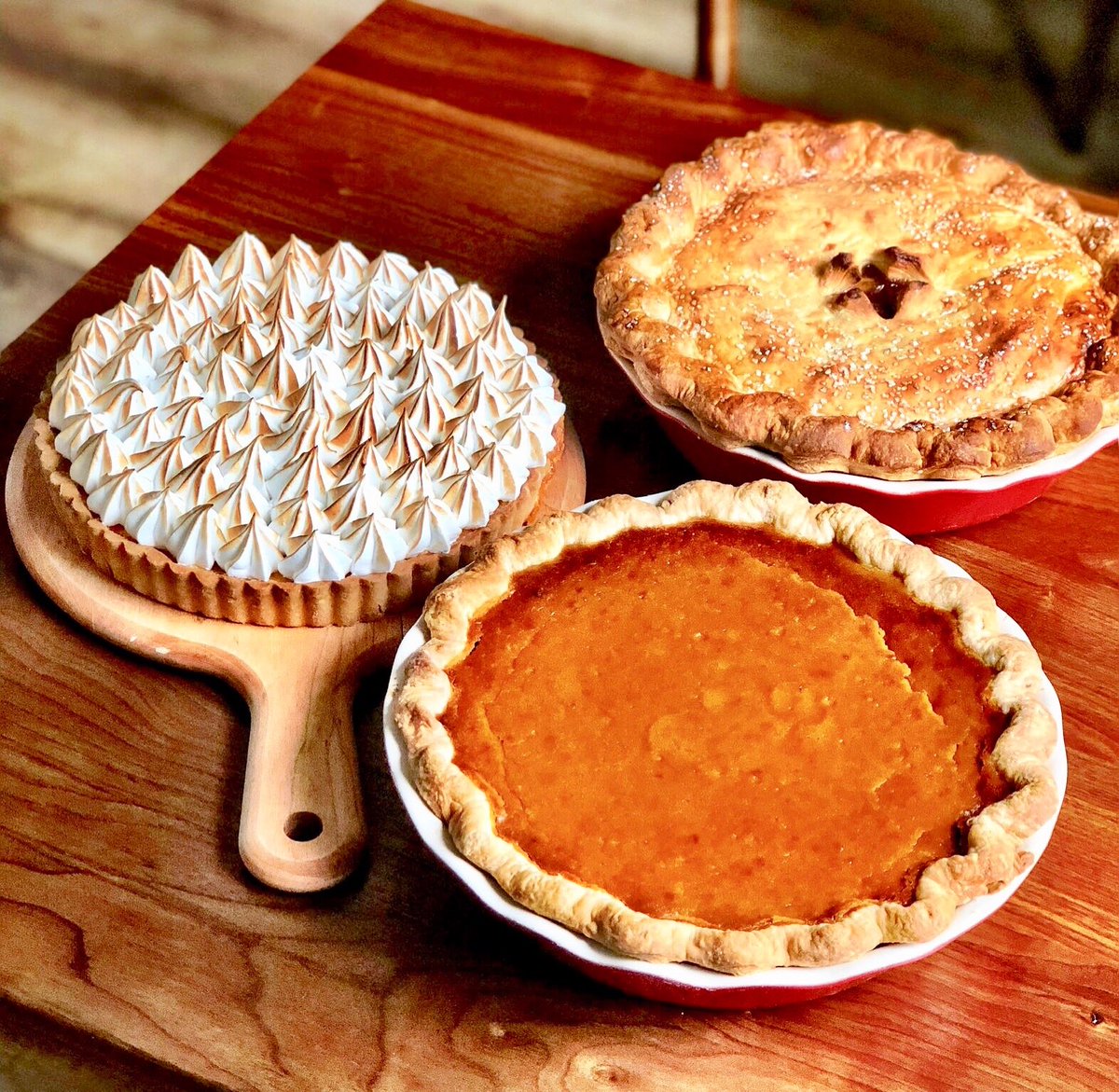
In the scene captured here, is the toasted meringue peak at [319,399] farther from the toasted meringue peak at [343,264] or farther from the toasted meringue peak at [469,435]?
the toasted meringue peak at [343,264]

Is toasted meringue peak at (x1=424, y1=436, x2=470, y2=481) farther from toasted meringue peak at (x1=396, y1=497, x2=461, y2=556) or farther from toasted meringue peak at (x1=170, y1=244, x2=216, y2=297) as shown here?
toasted meringue peak at (x1=170, y1=244, x2=216, y2=297)

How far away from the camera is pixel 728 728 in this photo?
5.56 ft

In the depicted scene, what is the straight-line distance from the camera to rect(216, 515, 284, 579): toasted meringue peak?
1867 millimetres

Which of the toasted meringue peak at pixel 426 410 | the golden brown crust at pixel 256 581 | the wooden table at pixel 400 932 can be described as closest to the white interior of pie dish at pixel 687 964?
the wooden table at pixel 400 932

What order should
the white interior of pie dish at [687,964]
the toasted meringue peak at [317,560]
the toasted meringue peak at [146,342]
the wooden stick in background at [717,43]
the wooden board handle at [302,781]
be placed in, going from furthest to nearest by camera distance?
the wooden stick in background at [717,43] < the toasted meringue peak at [146,342] < the toasted meringue peak at [317,560] < the wooden board handle at [302,781] < the white interior of pie dish at [687,964]

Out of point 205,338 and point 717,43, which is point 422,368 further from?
point 717,43

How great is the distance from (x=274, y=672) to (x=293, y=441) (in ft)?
1.02

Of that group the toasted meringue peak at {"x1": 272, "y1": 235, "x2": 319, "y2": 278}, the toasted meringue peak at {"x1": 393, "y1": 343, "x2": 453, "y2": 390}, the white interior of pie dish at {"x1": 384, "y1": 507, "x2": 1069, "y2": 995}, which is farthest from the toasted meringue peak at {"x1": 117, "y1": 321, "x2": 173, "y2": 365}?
the white interior of pie dish at {"x1": 384, "y1": 507, "x2": 1069, "y2": 995}

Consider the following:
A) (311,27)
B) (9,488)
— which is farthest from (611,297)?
(311,27)

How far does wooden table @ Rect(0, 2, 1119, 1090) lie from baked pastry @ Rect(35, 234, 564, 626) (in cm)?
16

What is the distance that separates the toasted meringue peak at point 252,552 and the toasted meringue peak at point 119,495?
0.14m

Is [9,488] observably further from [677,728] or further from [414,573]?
[677,728]

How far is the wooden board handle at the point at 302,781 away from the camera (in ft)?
5.63

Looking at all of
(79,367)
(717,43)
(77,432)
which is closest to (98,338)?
(79,367)
